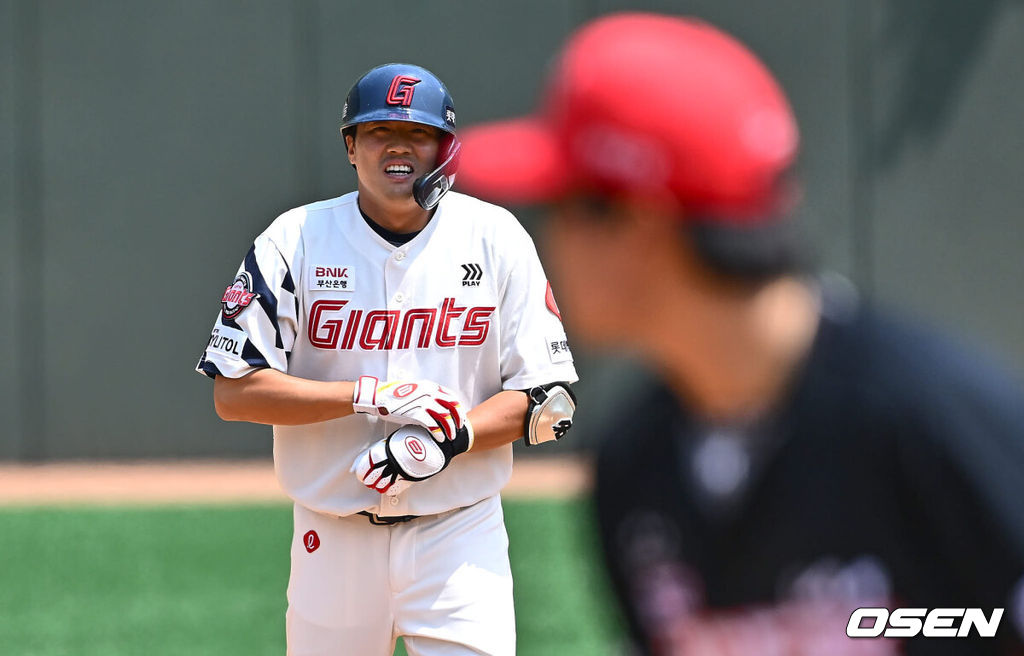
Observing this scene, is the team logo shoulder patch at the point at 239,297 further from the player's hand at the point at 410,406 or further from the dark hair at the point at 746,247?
the dark hair at the point at 746,247

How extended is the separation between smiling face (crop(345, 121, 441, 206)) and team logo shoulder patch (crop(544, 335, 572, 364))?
637 mm

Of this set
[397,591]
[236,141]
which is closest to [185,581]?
[397,591]

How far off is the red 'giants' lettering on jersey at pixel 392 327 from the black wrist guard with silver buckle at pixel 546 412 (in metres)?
0.28

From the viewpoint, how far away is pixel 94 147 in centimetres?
1381

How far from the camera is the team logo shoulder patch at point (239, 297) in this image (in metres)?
4.25

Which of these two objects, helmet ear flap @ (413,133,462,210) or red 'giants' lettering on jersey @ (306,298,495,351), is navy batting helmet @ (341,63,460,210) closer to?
helmet ear flap @ (413,133,462,210)

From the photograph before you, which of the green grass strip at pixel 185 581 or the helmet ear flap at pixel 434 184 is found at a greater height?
the helmet ear flap at pixel 434 184

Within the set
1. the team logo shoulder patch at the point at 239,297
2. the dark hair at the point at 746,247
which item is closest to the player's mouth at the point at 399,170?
the team logo shoulder patch at the point at 239,297

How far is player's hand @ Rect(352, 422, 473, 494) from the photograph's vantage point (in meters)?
4.10

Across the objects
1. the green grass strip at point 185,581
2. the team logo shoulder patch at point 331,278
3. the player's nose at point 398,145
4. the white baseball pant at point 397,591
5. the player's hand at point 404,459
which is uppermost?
the player's nose at point 398,145

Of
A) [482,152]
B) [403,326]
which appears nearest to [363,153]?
[403,326]

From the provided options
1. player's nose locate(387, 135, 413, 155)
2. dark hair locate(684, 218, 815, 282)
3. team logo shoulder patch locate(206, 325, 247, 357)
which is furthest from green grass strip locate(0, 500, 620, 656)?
dark hair locate(684, 218, 815, 282)

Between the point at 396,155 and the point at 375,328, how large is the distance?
0.55m

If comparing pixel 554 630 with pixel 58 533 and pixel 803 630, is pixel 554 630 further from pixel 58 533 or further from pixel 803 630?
pixel 803 630
